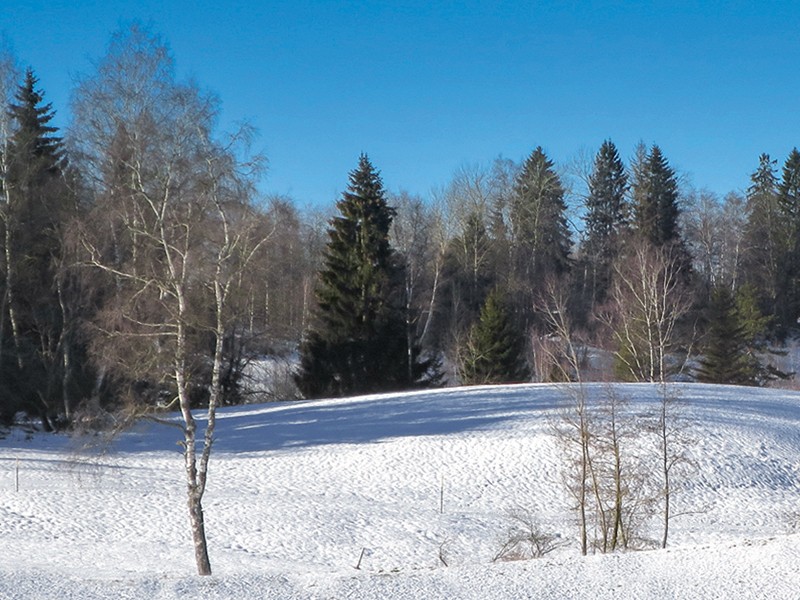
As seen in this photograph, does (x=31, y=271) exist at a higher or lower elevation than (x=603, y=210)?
lower

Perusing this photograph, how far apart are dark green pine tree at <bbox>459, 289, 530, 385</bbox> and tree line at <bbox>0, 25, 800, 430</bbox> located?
105 millimetres

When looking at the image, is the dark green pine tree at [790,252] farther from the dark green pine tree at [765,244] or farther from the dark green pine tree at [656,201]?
the dark green pine tree at [656,201]

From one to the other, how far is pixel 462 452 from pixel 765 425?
9558mm

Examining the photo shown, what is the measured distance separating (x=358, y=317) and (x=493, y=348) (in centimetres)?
668

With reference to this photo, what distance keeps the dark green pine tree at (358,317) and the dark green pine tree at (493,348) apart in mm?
3371

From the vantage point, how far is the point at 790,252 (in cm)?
5953

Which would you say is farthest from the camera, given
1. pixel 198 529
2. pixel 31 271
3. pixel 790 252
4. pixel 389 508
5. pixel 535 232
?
pixel 790 252

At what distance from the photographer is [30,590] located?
35.5ft

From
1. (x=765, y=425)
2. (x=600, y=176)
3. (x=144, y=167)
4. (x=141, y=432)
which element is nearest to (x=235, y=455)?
(x=141, y=432)

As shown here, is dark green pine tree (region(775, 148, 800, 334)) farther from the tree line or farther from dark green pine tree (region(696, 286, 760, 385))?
dark green pine tree (region(696, 286, 760, 385))

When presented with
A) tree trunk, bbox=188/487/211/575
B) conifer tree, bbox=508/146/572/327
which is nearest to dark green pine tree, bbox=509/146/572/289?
conifer tree, bbox=508/146/572/327

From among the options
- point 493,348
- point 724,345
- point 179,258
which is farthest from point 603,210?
point 179,258

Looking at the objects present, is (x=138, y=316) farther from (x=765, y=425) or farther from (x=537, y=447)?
(x=765, y=425)

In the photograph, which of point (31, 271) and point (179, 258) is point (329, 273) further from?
point (179, 258)
